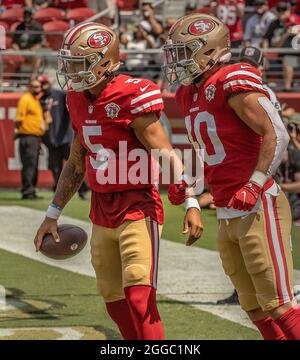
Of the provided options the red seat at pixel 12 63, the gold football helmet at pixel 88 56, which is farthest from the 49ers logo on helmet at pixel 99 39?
the red seat at pixel 12 63

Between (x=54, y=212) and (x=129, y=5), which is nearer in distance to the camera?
(x=54, y=212)

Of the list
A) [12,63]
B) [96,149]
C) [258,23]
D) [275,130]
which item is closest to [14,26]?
[12,63]

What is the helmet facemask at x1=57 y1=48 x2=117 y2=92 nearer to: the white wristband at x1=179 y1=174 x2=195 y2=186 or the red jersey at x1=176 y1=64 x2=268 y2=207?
the red jersey at x1=176 y1=64 x2=268 y2=207

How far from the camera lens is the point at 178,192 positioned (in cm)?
516

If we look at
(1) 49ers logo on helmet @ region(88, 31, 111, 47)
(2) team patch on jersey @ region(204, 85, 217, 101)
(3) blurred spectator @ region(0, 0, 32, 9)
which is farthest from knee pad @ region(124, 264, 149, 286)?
(3) blurred spectator @ region(0, 0, 32, 9)

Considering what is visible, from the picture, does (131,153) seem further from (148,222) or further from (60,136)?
(60,136)

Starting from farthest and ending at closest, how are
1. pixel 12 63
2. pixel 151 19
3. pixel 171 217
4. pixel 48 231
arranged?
pixel 151 19 < pixel 12 63 < pixel 171 217 < pixel 48 231

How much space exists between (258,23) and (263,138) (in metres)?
12.8

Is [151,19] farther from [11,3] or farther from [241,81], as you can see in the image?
[241,81]

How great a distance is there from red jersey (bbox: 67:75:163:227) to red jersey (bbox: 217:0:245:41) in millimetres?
11570

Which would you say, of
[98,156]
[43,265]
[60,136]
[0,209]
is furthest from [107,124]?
[60,136]

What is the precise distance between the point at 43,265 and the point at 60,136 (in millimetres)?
5683
